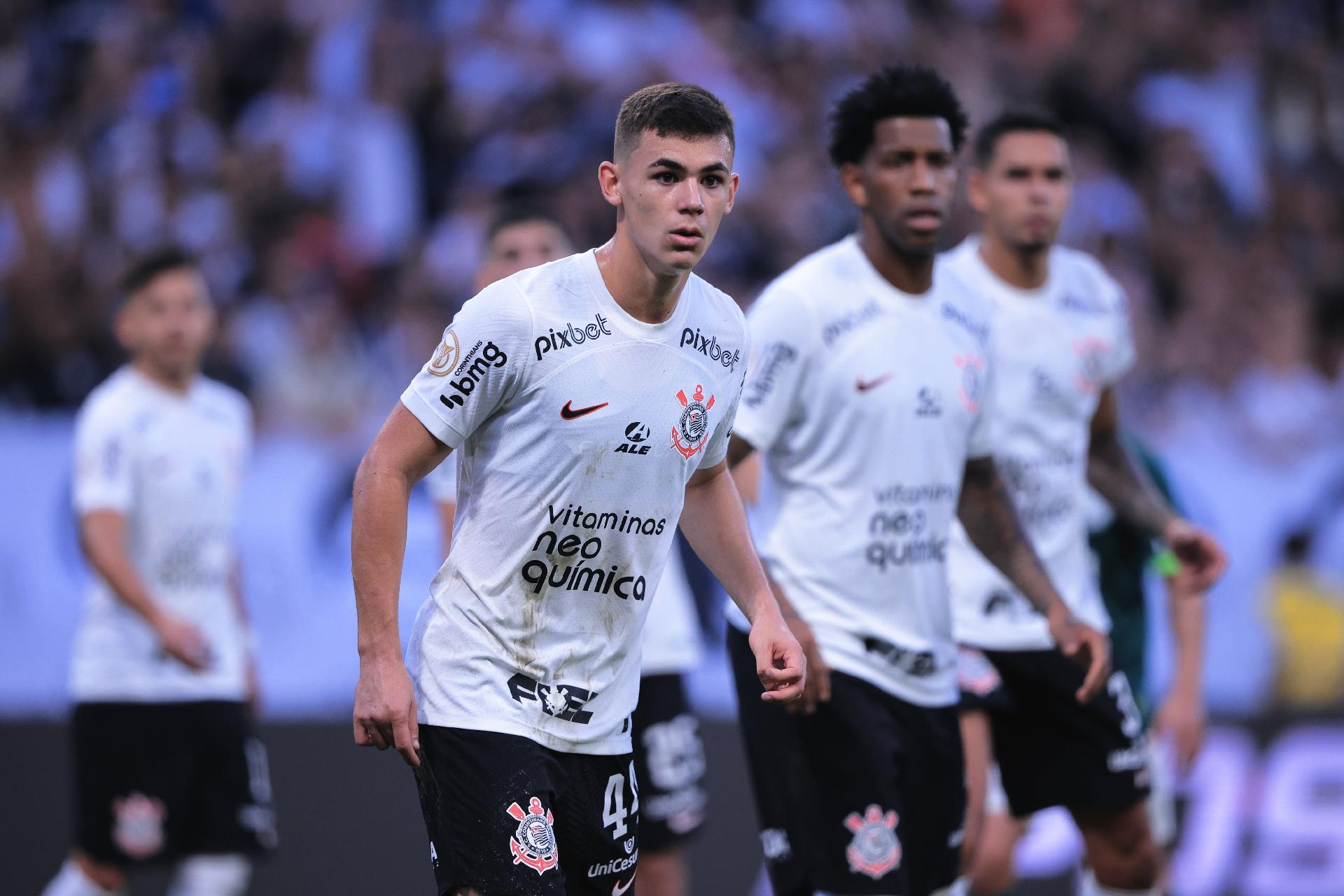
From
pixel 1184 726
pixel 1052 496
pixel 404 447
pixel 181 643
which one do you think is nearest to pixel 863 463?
pixel 1052 496

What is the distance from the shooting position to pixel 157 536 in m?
7.21

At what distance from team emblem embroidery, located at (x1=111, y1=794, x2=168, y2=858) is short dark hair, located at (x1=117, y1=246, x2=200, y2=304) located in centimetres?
219

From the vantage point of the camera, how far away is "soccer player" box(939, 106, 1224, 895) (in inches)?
221

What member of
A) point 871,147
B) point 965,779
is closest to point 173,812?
point 965,779

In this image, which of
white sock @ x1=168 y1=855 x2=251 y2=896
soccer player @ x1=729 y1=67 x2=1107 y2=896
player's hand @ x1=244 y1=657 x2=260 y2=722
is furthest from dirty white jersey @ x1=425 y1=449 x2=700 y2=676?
white sock @ x1=168 y1=855 x2=251 y2=896

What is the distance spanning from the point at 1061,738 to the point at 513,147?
707 cm

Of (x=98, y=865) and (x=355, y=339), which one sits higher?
(x=355, y=339)

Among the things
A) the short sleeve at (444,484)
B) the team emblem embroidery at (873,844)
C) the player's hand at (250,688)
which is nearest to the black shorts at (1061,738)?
the team emblem embroidery at (873,844)

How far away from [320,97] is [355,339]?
7.60 ft

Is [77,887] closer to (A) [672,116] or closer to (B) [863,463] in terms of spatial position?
(B) [863,463]

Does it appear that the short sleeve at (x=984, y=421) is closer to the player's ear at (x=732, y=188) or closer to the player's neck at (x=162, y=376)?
the player's ear at (x=732, y=188)

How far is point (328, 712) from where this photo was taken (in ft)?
29.1

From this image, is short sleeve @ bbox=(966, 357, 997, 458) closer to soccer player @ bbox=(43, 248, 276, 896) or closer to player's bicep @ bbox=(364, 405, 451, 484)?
player's bicep @ bbox=(364, 405, 451, 484)

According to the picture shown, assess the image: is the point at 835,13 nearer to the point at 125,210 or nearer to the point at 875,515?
the point at 125,210
